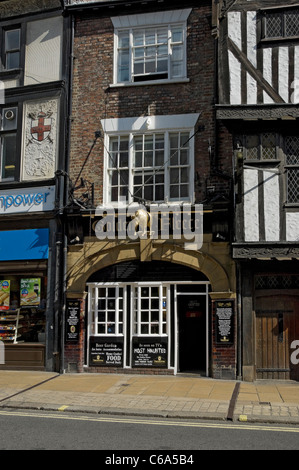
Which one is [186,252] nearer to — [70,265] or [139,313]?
[139,313]

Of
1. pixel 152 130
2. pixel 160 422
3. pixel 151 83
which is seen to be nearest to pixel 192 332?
pixel 152 130

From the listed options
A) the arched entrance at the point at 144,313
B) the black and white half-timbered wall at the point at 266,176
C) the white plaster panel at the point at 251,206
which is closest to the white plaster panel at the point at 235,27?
the black and white half-timbered wall at the point at 266,176

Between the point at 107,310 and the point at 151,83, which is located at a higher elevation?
the point at 151,83

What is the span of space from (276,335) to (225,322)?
4.10 feet

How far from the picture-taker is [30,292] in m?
13.7

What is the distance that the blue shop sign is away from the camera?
1354 centimetres

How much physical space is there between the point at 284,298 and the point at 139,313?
11.9ft

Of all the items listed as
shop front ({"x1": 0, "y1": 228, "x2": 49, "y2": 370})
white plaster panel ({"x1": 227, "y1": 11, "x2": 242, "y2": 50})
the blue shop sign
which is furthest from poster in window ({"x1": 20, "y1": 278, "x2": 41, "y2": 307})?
white plaster panel ({"x1": 227, "y1": 11, "x2": 242, "y2": 50})

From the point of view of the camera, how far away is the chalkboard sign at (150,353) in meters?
12.6

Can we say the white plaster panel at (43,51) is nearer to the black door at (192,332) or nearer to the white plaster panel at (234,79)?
the white plaster panel at (234,79)

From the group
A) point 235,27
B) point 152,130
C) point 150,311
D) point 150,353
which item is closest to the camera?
point 235,27

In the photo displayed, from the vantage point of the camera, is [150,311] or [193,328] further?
[193,328]

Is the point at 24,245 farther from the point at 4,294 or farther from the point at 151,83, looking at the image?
the point at 151,83
